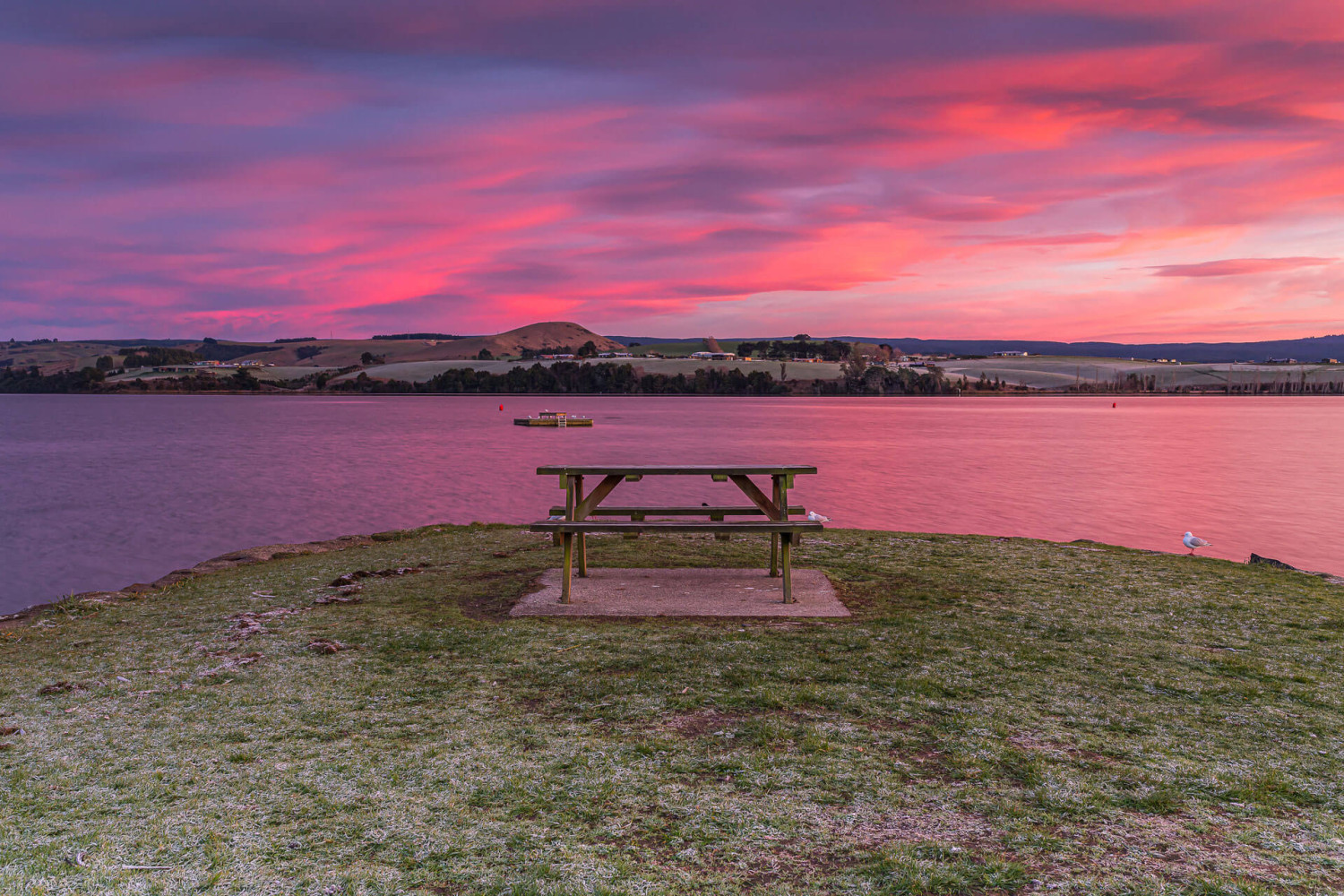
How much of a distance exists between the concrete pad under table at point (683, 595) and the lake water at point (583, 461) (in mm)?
13263

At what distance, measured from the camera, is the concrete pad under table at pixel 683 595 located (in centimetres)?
800

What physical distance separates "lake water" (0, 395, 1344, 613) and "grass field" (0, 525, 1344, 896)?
13689mm

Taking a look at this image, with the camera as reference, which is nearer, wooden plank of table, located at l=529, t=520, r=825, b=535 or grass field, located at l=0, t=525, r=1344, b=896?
grass field, located at l=0, t=525, r=1344, b=896

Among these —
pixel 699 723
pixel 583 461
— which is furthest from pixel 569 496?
pixel 583 461

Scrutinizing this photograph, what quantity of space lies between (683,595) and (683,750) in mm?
3900

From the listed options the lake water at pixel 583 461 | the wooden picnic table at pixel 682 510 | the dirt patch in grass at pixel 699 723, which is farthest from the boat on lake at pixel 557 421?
the dirt patch in grass at pixel 699 723

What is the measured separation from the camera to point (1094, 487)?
36.5 m

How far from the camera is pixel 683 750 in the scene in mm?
4770

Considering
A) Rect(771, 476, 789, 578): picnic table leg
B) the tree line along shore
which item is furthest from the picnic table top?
the tree line along shore

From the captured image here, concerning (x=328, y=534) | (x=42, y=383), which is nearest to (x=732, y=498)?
(x=328, y=534)

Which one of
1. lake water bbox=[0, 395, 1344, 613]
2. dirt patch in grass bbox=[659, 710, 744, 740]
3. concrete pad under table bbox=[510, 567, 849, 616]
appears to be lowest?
lake water bbox=[0, 395, 1344, 613]

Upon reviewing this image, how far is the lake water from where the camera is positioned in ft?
77.8

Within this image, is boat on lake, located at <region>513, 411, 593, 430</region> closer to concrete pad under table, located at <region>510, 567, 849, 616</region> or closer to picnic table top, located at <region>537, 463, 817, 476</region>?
concrete pad under table, located at <region>510, 567, 849, 616</region>

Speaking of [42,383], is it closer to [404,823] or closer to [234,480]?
[234,480]
